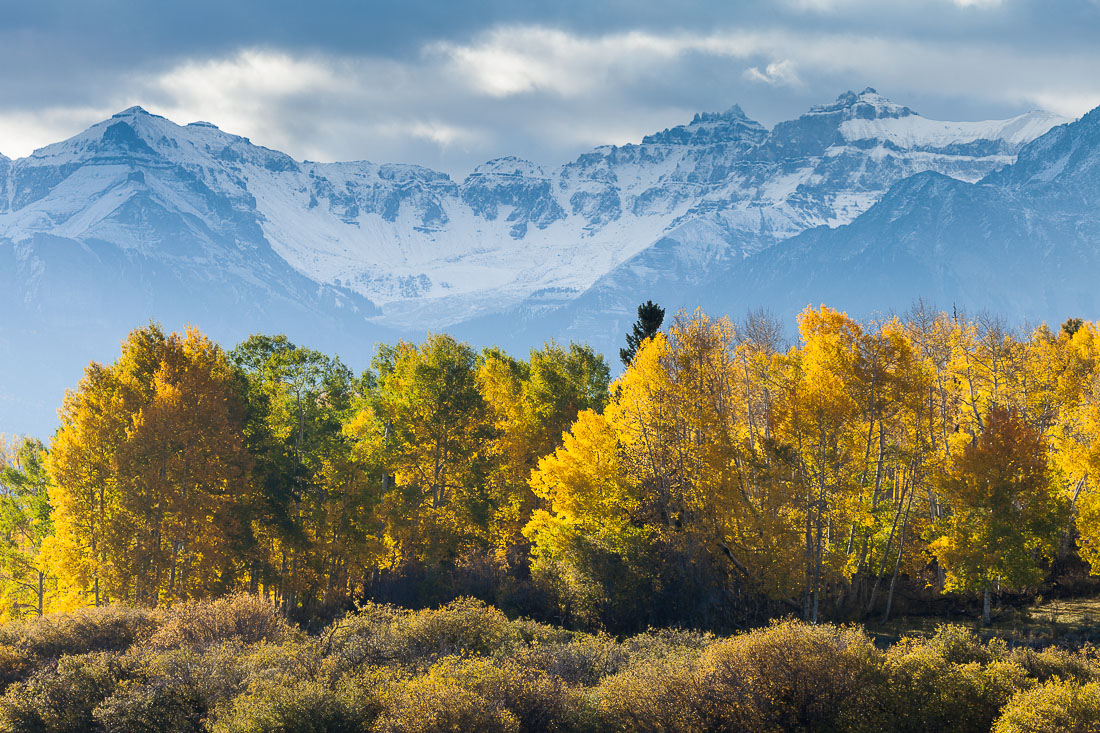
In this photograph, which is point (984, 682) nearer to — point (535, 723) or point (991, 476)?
point (535, 723)

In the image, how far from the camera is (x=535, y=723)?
23.1 metres

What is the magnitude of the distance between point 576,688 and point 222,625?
1468 cm

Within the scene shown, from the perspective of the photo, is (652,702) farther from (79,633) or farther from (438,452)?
(438,452)

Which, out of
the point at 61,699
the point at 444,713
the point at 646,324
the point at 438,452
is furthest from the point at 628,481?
the point at 61,699

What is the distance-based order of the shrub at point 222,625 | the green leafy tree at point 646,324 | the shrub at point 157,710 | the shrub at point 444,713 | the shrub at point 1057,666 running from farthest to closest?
1. the green leafy tree at point 646,324
2. the shrub at point 222,625
3. the shrub at point 157,710
4. the shrub at point 1057,666
5. the shrub at point 444,713

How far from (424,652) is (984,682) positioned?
1701 centimetres

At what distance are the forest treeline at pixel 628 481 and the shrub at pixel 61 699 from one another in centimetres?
1434

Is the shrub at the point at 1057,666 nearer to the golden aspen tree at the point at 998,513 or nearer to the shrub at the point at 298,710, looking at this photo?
the golden aspen tree at the point at 998,513

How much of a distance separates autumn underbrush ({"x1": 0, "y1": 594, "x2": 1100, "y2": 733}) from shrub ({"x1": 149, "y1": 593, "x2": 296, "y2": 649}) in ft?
8.13

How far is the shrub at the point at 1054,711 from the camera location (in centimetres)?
1911

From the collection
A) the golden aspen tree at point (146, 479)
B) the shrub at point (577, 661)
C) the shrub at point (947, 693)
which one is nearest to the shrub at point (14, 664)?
the golden aspen tree at point (146, 479)

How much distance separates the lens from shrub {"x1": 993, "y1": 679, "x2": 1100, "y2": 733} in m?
19.1

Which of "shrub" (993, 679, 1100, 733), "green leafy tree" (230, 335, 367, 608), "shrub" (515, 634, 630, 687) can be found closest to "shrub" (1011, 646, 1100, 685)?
"shrub" (993, 679, 1100, 733)

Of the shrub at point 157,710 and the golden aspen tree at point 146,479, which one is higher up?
the golden aspen tree at point 146,479
